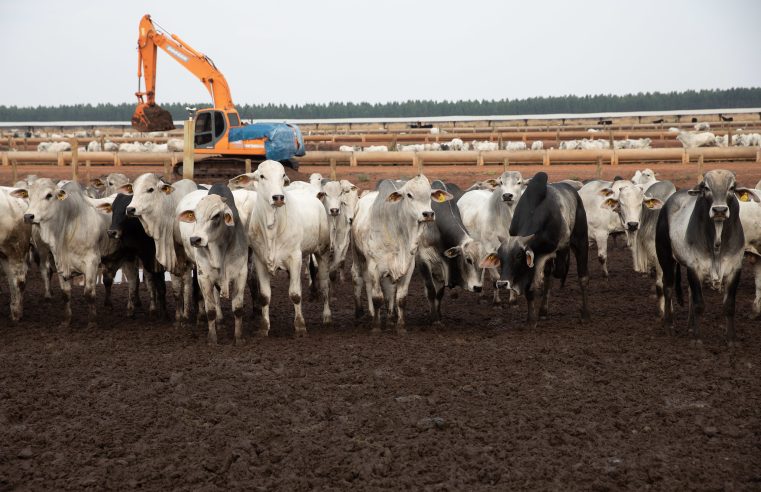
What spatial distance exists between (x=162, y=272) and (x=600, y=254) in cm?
794

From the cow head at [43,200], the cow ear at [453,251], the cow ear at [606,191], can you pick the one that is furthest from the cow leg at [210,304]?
the cow ear at [606,191]

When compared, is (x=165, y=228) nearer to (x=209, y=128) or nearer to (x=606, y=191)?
(x=606, y=191)

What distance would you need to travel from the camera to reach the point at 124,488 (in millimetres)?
6070

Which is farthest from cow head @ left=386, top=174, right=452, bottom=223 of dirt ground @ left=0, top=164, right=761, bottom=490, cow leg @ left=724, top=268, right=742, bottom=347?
cow leg @ left=724, top=268, right=742, bottom=347

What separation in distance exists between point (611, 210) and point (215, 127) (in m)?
16.0

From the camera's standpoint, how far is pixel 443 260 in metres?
→ 11.8

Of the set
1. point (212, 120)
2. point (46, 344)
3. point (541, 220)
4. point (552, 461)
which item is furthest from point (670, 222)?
point (212, 120)

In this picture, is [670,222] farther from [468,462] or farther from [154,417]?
[154,417]

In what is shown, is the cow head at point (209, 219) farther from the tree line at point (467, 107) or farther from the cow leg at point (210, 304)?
the tree line at point (467, 107)

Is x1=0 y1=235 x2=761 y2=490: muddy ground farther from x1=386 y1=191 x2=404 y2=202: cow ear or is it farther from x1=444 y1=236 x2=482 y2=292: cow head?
x1=386 y1=191 x2=404 y2=202: cow ear

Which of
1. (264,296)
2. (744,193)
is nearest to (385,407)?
(264,296)

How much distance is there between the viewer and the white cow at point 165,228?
11.7m

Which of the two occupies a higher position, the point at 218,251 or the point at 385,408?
the point at 218,251

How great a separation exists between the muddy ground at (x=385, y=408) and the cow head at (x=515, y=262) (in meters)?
0.67
